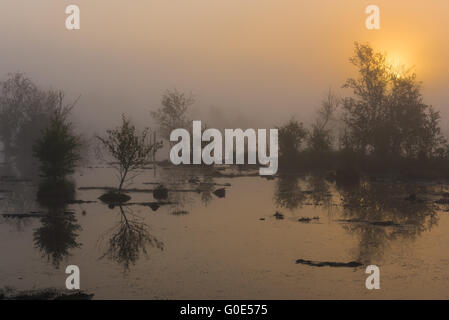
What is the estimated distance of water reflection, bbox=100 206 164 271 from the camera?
60.2ft

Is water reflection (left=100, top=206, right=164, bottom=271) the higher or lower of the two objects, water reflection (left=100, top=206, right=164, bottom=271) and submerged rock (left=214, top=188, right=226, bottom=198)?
the lower

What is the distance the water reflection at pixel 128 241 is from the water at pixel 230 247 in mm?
44

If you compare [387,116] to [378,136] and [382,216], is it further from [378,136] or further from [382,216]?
[382,216]

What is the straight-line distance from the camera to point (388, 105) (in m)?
66.5

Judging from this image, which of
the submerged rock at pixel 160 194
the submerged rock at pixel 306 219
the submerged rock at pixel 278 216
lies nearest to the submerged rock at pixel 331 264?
the submerged rock at pixel 306 219

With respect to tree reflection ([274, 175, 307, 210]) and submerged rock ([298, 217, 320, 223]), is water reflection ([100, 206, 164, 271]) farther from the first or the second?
tree reflection ([274, 175, 307, 210])

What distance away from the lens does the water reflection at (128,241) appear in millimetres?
18344

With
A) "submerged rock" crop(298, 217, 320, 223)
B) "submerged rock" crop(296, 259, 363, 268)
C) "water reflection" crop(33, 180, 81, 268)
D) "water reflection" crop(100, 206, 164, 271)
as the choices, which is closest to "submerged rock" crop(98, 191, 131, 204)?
"water reflection" crop(33, 180, 81, 268)

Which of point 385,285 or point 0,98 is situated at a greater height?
point 0,98

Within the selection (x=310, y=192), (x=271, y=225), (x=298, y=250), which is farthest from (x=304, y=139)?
(x=298, y=250)

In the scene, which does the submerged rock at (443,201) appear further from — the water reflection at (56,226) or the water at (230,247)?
the water reflection at (56,226)

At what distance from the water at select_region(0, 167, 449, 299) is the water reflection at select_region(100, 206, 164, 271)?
44 mm
